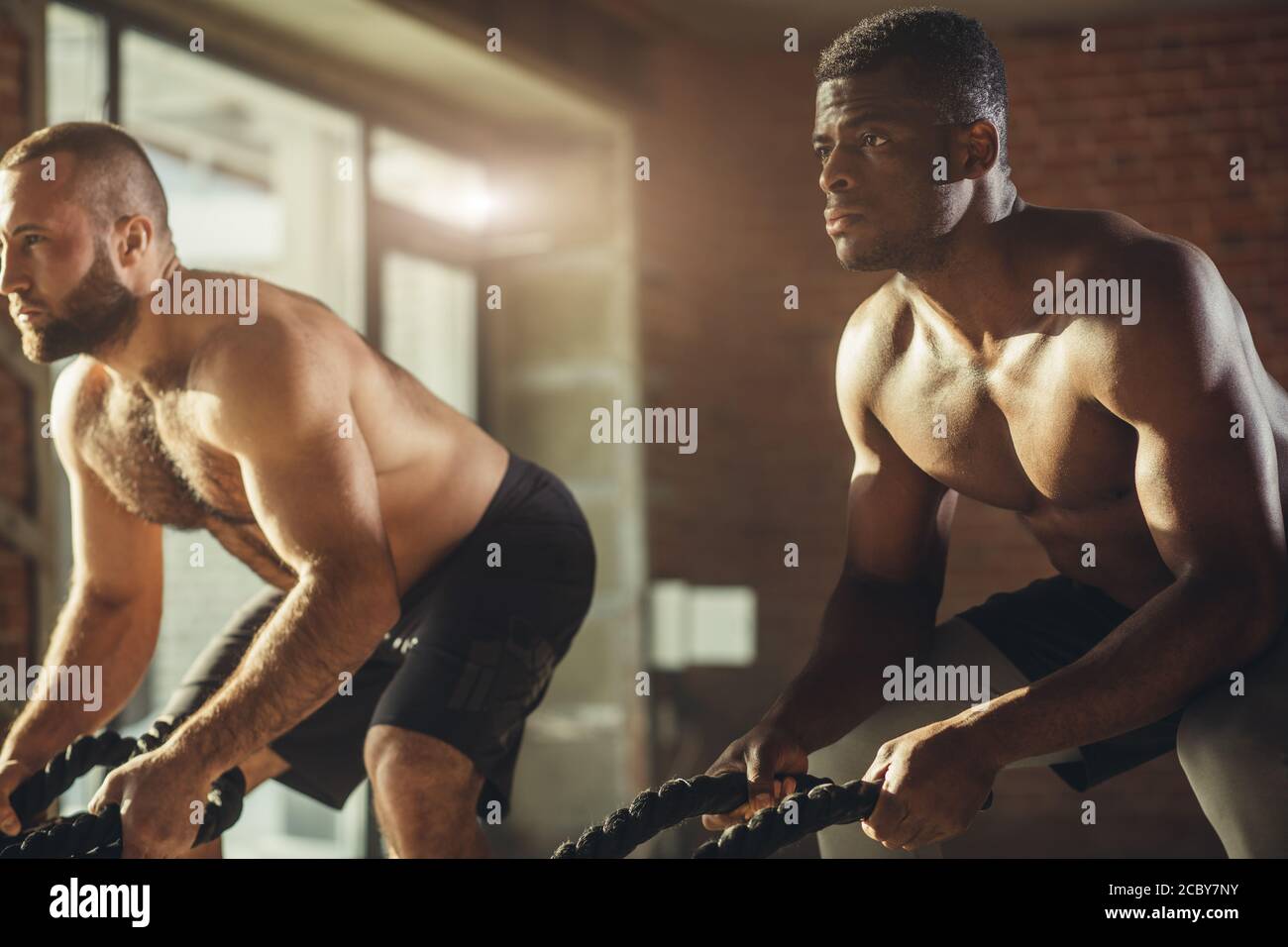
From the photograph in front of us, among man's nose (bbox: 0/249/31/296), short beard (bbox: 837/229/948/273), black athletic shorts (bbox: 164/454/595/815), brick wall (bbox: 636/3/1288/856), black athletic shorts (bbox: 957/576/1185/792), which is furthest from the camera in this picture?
brick wall (bbox: 636/3/1288/856)

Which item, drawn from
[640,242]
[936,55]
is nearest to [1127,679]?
[936,55]

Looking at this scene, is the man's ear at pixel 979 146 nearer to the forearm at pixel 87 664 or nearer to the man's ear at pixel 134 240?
the man's ear at pixel 134 240

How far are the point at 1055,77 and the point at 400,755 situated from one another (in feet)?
8.85

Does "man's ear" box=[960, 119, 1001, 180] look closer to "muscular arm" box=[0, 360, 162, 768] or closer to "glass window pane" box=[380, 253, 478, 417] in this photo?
"muscular arm" box=[0, 360, 162, 768]

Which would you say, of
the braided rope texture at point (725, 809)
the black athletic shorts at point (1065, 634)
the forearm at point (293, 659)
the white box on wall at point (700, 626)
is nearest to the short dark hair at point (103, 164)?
the forearm at point (293, 659)

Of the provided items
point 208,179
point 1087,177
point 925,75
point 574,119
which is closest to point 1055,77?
point 1087,177

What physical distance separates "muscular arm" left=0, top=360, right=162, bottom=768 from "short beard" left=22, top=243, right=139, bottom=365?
0.19 metres

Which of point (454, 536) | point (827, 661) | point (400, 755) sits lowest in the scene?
point (400, 755)

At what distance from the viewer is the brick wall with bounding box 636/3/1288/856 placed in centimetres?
333

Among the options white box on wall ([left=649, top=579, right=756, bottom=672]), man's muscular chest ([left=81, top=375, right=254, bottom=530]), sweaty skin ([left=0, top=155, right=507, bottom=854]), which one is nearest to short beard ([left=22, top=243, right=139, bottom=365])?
sweaty skin ([left=0, top=155, right=507, bottom=854])

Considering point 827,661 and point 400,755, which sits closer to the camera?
point 827,661

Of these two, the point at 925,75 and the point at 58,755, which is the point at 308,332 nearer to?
the point at 58,755
